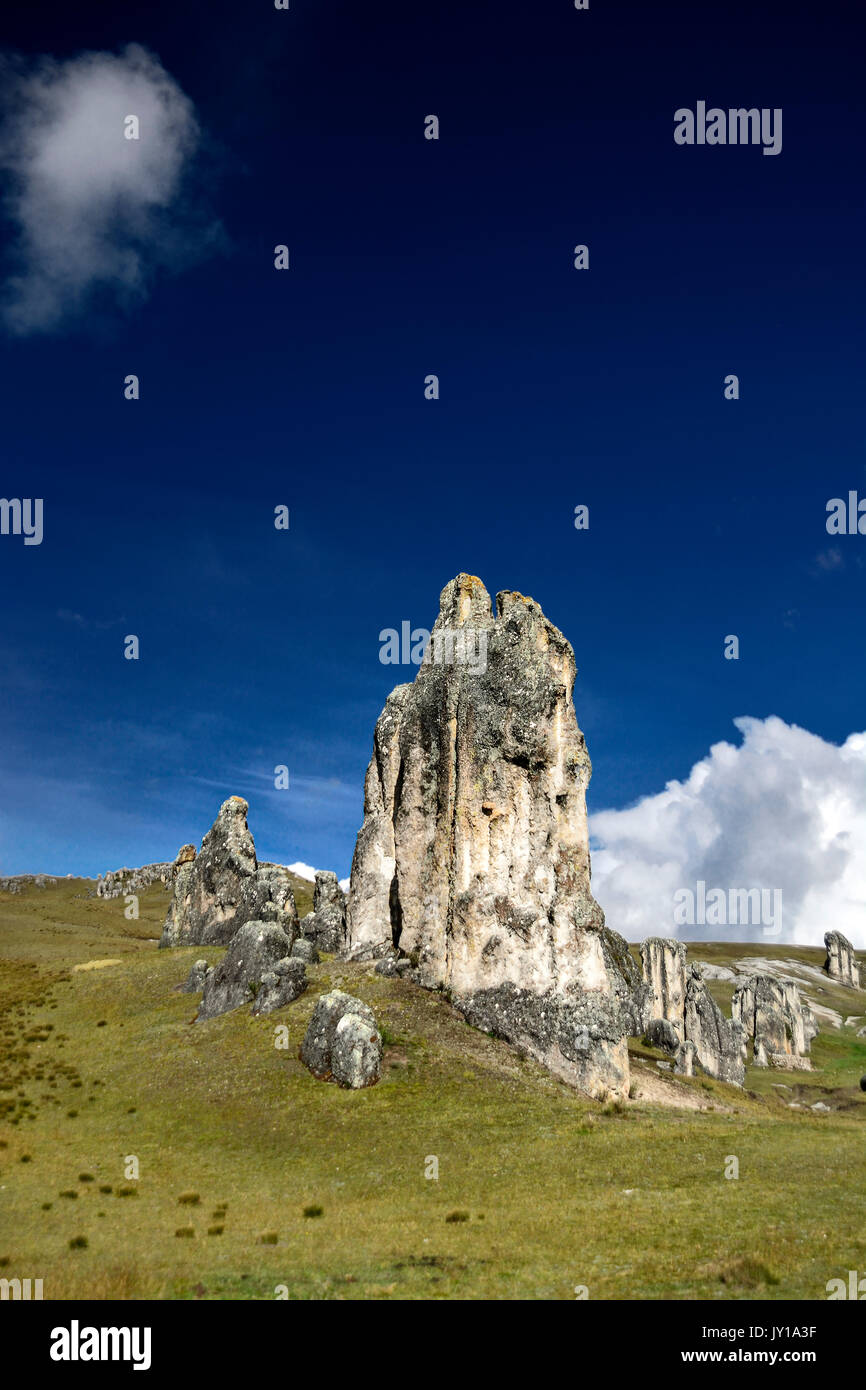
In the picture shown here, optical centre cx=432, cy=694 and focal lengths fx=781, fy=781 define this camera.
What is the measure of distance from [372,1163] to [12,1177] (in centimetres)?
1194

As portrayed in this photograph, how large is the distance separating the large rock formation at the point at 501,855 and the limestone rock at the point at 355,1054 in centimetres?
731

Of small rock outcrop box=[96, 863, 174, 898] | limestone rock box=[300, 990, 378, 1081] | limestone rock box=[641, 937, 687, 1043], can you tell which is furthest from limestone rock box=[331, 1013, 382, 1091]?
small rock outcrop box=[96, 863, 174, 898]

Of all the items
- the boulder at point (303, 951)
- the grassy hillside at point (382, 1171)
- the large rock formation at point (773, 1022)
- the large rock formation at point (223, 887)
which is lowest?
the large rock formation at point (773, 1022)

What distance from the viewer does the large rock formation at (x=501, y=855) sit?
39781 millimetres

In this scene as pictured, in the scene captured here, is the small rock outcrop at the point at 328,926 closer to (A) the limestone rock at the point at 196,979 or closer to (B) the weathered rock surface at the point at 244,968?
(A) the limestone rock at the point at 196,979

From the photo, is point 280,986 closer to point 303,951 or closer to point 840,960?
point 303,951

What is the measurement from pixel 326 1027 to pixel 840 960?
154 meters

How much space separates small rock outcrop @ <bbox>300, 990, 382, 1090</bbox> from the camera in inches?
1369

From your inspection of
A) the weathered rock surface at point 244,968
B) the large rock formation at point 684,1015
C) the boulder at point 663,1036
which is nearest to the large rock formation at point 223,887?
the weathered rock surface at point 244,968

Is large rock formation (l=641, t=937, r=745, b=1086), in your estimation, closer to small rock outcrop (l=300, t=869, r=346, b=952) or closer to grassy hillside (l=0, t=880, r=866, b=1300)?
grassy hillside (l=0, t=880, r=866, b=1300)

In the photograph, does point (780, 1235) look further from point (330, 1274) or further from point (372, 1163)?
point (372, 1163)

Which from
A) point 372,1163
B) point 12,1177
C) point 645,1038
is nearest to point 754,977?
point 645,1038

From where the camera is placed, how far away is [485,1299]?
1527cm

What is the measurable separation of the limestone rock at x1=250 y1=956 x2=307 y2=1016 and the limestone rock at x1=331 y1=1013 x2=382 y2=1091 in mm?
6977
